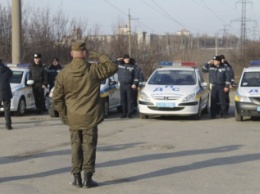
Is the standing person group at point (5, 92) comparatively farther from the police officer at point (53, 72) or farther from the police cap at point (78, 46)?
the police cap at point (78, 46)

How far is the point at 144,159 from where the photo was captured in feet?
30.0

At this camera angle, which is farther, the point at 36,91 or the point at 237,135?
the point at 36,91

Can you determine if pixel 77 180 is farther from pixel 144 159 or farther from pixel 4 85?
pixel 4 85

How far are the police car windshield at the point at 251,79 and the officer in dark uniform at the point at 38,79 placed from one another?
240 inches

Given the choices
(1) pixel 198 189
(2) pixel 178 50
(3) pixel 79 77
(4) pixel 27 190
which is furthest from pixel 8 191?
(2) pixel 178 50

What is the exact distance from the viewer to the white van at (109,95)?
16.0 m

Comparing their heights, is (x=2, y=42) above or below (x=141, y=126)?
above

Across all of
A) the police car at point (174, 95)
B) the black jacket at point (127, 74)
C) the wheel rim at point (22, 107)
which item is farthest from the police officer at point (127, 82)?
the wheel rim at point (22, 107)

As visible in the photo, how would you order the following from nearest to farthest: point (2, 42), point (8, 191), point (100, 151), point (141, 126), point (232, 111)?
point (8, 191)
point (100, 151)
point (141, 126)
point (232, 111)
point (2, 42)

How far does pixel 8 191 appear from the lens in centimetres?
688

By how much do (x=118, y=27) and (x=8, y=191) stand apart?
31534mm

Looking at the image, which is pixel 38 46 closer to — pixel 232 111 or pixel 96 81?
pixel 232 111

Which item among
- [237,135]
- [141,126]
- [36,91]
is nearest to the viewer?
[237,135]

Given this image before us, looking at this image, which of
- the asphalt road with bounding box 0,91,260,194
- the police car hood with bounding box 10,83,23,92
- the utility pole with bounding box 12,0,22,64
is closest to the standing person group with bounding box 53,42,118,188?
the asphalt road with bounding box 0,91,260,194
